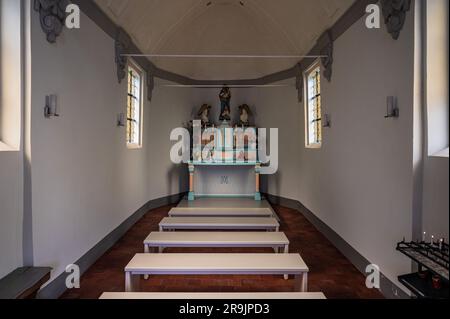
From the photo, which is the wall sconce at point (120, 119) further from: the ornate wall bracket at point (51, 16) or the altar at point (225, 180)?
the altar at point (225, 180)

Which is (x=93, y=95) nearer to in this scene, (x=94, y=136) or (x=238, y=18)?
(x=94, y=136)

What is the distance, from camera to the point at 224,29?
779cm

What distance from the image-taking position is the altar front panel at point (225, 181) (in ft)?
26.1

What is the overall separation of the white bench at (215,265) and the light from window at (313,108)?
11.5 feet

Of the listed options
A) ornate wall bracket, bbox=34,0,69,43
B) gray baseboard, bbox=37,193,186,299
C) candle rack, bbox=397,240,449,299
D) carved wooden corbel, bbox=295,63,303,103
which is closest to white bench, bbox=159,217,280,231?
gray baseboard, bbox=37,193,186,299

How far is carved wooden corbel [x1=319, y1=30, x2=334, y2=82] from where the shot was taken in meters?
4.75

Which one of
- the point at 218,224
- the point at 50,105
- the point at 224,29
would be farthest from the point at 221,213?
the point at 224,29

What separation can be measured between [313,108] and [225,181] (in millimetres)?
2854

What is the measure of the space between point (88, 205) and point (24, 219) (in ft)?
4.10

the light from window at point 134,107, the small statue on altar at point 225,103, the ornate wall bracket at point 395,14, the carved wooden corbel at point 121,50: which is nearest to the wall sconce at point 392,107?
the ornate wall bracket at point 395,14

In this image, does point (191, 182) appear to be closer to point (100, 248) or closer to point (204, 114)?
point (204, 114)

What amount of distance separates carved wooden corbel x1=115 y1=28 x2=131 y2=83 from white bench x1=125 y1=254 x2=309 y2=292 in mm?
3171

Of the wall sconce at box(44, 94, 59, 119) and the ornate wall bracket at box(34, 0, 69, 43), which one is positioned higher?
the ornate wall bracket at box(34, 0, 69, 43)

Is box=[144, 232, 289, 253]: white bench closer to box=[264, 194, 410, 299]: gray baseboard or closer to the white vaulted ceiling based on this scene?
box=[264, 194, 410, 299]: gray baseboard
